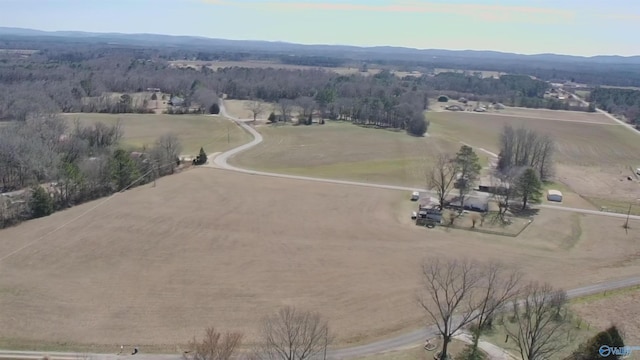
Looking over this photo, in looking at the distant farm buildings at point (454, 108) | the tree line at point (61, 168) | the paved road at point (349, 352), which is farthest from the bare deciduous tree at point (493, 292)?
the distant farm buildings at point (454, 108)

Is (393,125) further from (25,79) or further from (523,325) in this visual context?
(25,79)

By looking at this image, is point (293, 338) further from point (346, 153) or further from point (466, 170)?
point (346, 153)

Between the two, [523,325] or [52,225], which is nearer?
[523,325]

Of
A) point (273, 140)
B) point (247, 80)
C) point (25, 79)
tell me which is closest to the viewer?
point (273, 140)

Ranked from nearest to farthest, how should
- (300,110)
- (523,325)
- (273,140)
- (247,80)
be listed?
(523,325) < (273,140) < (300,110) < (247,80)

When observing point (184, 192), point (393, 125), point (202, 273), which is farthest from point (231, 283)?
point (393, 125)

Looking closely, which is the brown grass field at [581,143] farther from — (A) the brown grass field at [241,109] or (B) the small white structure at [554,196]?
(A) the brown grass field at [241,109]
